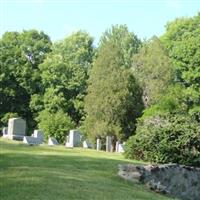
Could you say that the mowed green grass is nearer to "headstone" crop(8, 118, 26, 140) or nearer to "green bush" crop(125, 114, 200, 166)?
"green bush" crop(125, 114, 200, 166)

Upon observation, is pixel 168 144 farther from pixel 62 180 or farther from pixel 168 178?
pixel 62 180

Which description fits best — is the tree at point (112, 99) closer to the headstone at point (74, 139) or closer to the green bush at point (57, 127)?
the green bush at point (57, 127)

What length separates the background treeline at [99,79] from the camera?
49531 mm

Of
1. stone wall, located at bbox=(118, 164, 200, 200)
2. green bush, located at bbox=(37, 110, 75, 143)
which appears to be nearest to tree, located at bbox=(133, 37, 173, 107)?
green bush, located at bbox=(37, 110, 75, 143)

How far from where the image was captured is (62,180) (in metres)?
13.0

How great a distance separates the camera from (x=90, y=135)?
50.3 metres

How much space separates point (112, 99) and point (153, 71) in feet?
18.5

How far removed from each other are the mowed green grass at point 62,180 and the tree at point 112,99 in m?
31.2

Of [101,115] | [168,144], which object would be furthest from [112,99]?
[168,144]

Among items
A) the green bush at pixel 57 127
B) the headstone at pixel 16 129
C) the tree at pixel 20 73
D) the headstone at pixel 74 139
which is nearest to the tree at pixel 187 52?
the green bush at pixel 57 127

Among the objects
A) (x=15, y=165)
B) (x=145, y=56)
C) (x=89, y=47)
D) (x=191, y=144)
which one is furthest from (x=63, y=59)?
(x=15, y=165)

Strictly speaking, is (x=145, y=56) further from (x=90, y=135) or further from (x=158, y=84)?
(x=90, y=135)

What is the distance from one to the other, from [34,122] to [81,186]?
50645mm

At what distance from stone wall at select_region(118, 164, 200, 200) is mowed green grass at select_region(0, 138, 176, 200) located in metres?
0.51
